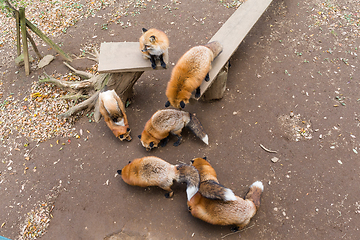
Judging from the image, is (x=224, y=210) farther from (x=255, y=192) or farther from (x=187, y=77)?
(x=187, y=77)

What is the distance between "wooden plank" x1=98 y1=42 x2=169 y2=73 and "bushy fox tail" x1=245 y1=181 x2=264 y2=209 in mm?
3243

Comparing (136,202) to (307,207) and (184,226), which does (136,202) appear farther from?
(307,207)

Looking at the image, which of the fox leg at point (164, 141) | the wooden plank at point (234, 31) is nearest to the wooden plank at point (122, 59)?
the wooden plank at point (234, 31)

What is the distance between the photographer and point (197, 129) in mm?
4781

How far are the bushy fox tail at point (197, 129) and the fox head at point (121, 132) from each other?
1.44m

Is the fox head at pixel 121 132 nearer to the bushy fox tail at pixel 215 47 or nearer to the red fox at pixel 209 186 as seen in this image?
the red fox at pixel 209 186

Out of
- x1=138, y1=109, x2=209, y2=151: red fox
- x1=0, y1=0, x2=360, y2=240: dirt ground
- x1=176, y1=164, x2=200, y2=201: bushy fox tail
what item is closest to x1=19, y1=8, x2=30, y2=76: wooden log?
x1=0, y1=0, x2=360, y2=240: dirt ground

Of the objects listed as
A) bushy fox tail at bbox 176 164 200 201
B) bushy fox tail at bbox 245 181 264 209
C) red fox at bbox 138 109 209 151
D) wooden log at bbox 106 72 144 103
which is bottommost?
bushy fox tail at bbox 245 181 264 209

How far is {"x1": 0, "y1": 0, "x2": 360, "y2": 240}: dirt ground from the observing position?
3906 mm

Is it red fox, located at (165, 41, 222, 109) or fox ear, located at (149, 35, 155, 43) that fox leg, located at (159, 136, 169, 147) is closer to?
red fox, located at (165, 41, 222, 109)

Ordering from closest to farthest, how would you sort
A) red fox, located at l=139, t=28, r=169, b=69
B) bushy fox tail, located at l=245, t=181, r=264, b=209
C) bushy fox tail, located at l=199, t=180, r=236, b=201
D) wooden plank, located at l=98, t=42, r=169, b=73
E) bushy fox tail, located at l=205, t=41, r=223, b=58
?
bushy fox tail, located at l=199, t=180, r=236, b=201
bushy fox tail, located at l=245, t=181, r=264, b=209
red fox, located at l=139, t=28, r=169, b=69
wooden plank, located at l=98, t=42, r=169, b=73
bushy fox tail, located at l=205, t=41, r=223, b=58

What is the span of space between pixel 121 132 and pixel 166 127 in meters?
1.10

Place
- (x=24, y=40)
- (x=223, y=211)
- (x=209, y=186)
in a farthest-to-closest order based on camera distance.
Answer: (x=24, y=40) → (x=209, y=186) → (x=223, y=211)

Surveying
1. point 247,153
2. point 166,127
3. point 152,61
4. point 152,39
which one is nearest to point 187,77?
point 152,61
